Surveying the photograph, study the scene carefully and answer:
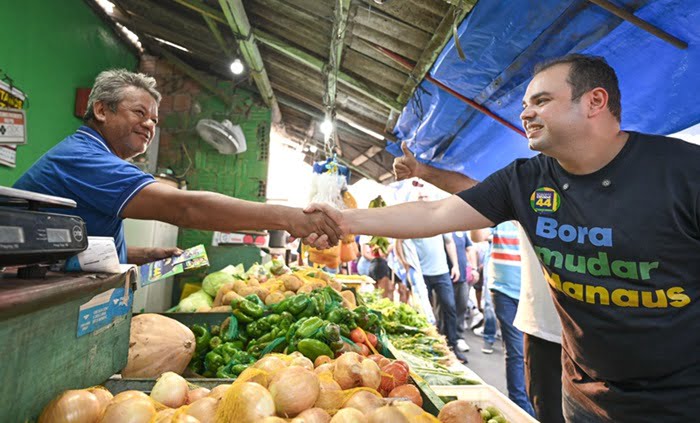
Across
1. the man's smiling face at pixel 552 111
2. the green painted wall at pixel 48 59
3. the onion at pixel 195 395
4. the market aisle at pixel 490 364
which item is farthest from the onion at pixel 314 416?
the green painted wall at pixel 48 59

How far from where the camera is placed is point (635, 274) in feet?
5.07

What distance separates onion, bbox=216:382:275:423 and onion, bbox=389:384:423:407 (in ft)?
2.20

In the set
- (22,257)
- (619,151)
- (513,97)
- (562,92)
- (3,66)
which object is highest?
(3,66)

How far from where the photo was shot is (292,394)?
122 centimetres

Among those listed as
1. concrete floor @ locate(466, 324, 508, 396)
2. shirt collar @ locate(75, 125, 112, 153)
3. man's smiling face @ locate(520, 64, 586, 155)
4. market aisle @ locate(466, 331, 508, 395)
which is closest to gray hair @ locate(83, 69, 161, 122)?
shirt collar @ locate(75, 125, 112, 153)

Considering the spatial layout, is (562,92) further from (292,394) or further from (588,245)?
(292,394)

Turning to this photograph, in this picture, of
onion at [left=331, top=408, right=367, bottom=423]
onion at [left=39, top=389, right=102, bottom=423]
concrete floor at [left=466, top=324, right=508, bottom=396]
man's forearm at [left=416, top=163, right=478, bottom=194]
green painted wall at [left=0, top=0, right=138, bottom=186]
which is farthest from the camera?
concrete floor at [left=466, top=324, right=508, bottom=396]

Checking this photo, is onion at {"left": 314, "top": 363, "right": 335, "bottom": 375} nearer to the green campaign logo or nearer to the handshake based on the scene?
the handshake

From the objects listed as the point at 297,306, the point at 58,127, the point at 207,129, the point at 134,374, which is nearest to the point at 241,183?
the point at 207,129

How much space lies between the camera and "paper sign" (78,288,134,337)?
47.2 inches

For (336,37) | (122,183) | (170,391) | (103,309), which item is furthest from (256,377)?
(336,37)

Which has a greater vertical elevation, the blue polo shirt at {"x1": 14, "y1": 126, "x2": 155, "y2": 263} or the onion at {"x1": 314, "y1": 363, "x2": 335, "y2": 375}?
the blue polo shirt at {"x1": 14, "y1": 126, "x2": 155, "y2": 263}

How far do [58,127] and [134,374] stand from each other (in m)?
5.00

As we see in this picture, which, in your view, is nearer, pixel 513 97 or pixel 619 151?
pixel 619 151
